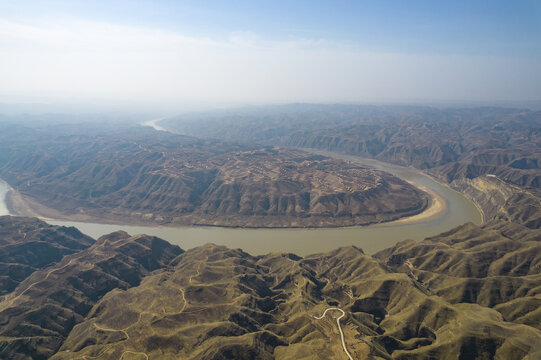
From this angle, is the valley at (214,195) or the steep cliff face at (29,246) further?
the valley at (214,195)

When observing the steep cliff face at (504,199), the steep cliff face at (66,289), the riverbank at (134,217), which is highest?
the steep cliff face at (504,199)

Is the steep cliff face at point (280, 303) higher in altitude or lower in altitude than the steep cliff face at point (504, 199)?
lower

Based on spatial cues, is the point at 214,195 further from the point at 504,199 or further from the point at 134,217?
the point at 504,199

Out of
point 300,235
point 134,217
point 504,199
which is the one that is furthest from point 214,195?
point 504,199

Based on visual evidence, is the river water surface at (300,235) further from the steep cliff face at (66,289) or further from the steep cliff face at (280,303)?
the steep cliff face at (66,289)

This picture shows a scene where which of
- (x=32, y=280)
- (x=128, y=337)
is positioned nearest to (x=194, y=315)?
(x=128, y=337)

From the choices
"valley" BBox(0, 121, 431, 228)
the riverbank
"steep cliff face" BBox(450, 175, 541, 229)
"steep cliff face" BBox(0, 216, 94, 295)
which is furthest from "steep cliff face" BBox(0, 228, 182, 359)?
"steep cliff face" BBox(450, 175, 541, 229)

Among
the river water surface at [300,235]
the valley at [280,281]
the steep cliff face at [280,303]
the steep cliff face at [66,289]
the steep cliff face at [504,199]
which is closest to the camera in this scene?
the steep cliff face at [280,303]

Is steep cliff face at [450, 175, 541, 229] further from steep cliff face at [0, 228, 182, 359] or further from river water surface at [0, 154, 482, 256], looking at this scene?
steep cliff face at [0, 228, 182, 359]

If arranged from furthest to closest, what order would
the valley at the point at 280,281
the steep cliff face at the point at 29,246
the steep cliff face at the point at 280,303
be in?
the steep cliff face at the point at 29,246, the valley at the point at 280,281, the steep cliff face at the point at 280,303

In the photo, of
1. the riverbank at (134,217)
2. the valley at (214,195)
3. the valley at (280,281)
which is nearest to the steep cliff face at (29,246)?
the valley at (280,281)
